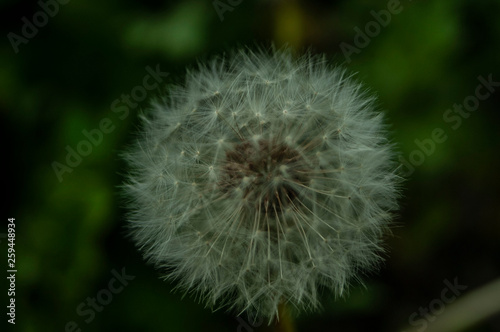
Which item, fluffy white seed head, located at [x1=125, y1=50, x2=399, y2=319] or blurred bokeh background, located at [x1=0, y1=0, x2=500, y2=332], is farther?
blurred bokeh background, located at [x1=0, y1=0, x2=500, y2=332]

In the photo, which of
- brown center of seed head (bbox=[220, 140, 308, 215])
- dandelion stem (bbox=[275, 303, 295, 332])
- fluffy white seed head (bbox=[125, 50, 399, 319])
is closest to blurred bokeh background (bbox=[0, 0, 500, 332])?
dandelion stem (bbox=[275, 303, 295, 332])

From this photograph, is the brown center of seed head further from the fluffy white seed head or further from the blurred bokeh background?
the blurred bokeh background

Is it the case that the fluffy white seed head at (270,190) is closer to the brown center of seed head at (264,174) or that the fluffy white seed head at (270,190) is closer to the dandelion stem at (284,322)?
the brown center of seed head at (264,174)

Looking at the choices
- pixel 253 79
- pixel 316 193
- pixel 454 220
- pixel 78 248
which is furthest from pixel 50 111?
pixel 454 220

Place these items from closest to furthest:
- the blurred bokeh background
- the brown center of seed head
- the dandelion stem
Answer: the brown center of seed head
the dandelion stem
the blurred bokeh background

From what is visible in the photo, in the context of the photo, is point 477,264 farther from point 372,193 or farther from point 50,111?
point 50,111
